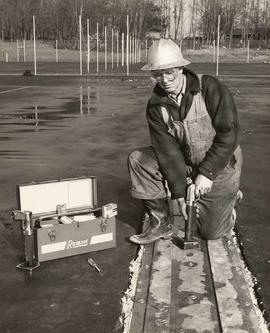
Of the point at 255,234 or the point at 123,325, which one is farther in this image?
the point at 255,234

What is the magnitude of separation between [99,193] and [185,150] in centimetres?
167

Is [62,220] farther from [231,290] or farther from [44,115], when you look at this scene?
[44,115]

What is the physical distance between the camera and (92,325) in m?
2.83

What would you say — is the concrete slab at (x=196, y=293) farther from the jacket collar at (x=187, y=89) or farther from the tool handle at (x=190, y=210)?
the jacket collar at (x=187, y=89)

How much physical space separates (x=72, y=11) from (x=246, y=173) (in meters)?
82.9

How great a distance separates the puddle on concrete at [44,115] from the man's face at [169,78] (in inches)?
234

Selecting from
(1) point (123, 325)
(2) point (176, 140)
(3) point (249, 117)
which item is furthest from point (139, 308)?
(3) point (249, 117)

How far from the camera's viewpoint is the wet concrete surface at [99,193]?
3.02 metres

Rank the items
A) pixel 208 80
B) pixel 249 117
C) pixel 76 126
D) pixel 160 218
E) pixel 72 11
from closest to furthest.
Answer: pixel 208 80 → pixel 160 218 → pixel 76 126 → pixel 249 117 → pixel 72 11

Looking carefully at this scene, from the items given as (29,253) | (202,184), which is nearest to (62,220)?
(29,253)

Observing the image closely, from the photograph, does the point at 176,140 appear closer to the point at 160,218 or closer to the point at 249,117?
the point at 160,218

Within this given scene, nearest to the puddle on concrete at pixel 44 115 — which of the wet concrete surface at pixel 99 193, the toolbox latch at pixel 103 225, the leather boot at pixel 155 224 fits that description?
the wet concrete surface at pixel 99 193

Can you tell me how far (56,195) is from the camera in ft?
13.0

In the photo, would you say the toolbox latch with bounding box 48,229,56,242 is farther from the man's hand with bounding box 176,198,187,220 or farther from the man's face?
the man's face
